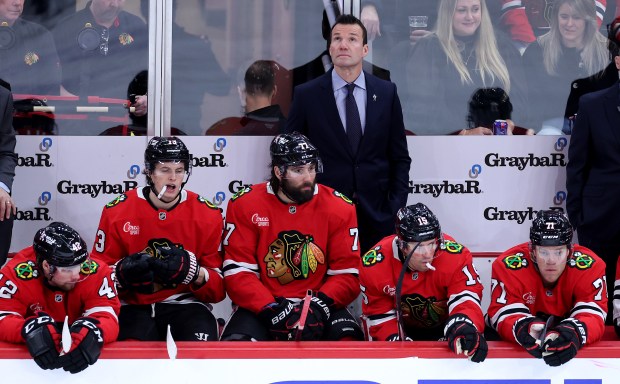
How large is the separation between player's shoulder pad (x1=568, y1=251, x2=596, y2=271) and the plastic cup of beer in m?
1.91

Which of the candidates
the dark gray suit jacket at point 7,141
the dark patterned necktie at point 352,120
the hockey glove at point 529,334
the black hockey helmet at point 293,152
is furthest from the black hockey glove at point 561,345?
the dark gray suit jacket at point 7,141

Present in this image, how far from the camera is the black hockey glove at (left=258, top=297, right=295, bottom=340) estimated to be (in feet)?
14.8

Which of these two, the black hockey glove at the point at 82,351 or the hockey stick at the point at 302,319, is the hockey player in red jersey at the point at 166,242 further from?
the black hockey glove at the point at 82,351

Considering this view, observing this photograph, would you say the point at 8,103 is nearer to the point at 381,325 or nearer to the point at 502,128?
the point at 381,325

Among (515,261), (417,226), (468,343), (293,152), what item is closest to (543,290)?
(515,261)

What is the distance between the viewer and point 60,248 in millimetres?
4062

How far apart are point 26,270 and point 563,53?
3342 millimetres

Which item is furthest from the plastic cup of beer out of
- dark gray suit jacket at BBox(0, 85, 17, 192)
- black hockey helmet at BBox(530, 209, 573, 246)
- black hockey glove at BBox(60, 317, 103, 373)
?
black hockey glove at BBox(60, 317, 103, 373)

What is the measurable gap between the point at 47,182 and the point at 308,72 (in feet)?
5.34

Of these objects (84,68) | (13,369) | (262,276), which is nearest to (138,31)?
(84,68)

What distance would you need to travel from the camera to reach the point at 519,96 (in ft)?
19.2

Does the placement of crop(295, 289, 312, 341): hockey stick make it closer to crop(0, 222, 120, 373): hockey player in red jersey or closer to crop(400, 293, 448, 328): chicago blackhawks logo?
crop(400, 293, 448, 328): chicago blackhawks logo

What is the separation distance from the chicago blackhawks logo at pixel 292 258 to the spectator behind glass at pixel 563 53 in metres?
1.81

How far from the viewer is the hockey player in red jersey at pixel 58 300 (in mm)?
3693
